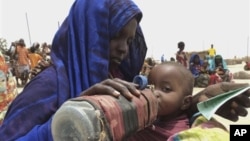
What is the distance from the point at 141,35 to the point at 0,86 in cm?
161

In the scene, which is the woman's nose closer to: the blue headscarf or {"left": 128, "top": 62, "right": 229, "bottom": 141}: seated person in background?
the blue headscarf

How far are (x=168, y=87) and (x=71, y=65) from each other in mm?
439

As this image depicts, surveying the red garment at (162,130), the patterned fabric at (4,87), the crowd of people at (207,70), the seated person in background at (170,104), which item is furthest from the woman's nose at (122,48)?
the crowd of people at (207,70)

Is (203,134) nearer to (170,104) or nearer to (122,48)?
(170,104)

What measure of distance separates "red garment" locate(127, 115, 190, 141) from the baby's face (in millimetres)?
51

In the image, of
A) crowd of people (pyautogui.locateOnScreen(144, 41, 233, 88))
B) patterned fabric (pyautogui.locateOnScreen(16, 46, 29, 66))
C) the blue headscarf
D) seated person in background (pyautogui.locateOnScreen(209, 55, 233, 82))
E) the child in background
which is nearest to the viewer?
the blue headscarf

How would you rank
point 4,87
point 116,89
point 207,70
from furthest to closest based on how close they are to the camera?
point 207,70 < point 4,87 < point 116,89

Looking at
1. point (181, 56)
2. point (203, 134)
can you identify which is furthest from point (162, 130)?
point (181, 56)

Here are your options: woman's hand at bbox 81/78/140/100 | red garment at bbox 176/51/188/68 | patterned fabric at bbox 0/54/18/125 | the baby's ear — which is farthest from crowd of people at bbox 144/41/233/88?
woman's hand at bbox 81/78/140/100

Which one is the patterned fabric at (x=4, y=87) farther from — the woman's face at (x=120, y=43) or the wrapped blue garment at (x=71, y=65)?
the woman's face at (x=120, y=43)

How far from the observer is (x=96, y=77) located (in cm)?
162

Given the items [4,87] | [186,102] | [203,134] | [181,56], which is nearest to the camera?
[203,134]

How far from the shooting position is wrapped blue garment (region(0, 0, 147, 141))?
1.50 metres

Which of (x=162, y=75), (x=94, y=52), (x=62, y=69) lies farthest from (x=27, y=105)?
(x=162, y=75)
